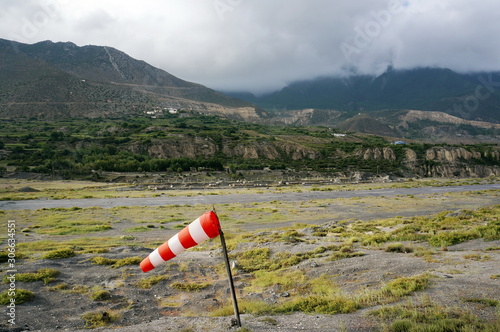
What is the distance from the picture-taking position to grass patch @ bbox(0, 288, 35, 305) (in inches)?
335

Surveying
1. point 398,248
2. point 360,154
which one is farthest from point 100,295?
point 360,154

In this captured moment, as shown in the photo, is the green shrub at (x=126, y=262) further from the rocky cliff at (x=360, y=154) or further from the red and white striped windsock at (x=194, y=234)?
the rocky cliff at (x=360, y=154)

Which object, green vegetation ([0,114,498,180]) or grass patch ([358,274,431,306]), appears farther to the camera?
green vegetation ([0,114,498,180])

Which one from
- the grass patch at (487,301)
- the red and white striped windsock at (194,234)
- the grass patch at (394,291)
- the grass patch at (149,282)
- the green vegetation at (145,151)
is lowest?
the grass patch at (149,282)

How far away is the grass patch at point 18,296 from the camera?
8.51 meters

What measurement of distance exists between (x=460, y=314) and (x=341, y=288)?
3.73m

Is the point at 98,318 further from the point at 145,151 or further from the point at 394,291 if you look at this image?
the point at 145,151

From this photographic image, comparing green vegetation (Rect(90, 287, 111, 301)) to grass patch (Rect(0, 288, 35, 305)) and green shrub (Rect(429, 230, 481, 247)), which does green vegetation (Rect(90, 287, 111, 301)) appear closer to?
grass patch (Rect(0, 288, 35, 305))

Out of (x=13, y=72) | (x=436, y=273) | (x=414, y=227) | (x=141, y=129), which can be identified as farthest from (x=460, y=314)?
(x=13, y=72)

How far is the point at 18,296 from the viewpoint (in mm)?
8727

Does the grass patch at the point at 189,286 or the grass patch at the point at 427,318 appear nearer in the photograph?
the grass patch at the point at 427,318

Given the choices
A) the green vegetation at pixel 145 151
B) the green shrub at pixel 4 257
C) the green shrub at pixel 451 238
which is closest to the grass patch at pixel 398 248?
the green shrub at pixel 451 238

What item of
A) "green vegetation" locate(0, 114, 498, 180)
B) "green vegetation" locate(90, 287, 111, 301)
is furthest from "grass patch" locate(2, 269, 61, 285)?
"green vegetation" locate(0, 114, 498, 180)

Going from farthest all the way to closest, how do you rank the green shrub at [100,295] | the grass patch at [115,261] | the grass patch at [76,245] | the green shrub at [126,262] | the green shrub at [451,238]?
the grass patch at [76,245]
the green shrub at [451,238]
the grass patch at [115,261]
the green shrub at [126,262]
the green shrub at [100,295]
